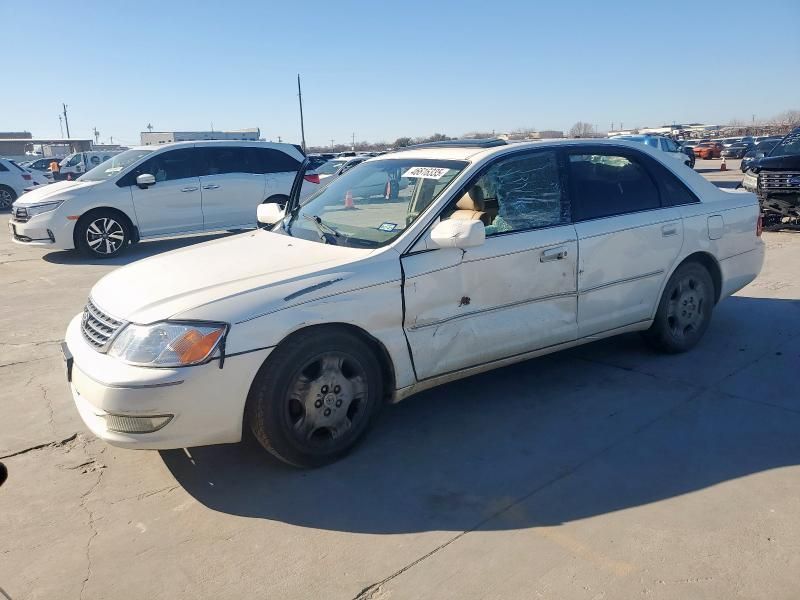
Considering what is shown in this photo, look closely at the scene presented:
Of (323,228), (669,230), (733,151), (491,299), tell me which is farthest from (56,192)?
(733,151)

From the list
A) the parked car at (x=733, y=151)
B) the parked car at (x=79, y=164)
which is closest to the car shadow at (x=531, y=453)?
the parked car at (x=79, y=164)

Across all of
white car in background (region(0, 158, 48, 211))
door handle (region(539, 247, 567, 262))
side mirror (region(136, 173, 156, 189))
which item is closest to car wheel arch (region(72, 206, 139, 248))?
side mirror (region(136, 173, 156, 189))

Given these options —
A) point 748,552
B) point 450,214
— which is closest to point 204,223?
point 450,214

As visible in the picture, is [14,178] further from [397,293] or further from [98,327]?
[397,293]

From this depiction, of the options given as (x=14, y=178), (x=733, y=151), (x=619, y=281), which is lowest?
(x=619, y=281)

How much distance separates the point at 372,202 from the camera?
444 centimetres

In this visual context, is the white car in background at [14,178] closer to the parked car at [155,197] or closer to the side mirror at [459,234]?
the parked car at [155,197]

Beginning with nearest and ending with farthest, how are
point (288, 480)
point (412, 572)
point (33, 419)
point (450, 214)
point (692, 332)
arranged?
1. point (412, 572)
2. point (288, 480)
3. point (450, 214)
4. point (33, 419)
5. point (692, 332)

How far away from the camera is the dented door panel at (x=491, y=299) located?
12.4 feet

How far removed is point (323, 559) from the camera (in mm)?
2887

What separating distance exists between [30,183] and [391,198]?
738 inches

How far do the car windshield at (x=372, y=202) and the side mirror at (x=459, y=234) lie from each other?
269 mm

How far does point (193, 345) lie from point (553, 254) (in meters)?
2.27

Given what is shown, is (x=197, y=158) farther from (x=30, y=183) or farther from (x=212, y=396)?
(x=30, y=183)
